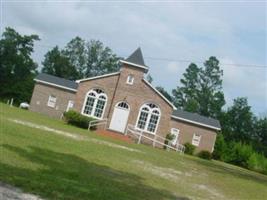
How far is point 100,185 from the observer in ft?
41.0

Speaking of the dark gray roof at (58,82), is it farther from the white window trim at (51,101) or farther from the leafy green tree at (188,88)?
the leafy green tree at (188,88)

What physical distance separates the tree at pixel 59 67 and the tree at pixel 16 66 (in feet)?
15.3

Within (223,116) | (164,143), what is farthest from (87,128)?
(223,116)

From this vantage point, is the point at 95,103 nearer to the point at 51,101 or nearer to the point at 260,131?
the point at 51,101

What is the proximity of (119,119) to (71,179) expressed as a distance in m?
32.3

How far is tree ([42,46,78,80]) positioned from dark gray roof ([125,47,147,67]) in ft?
133

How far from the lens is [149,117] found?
44.8 meters

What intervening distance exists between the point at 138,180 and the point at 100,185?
3.02 m

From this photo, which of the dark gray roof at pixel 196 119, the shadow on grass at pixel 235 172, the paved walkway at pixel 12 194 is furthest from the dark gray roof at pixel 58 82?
the paved walkway at pixel 12 194

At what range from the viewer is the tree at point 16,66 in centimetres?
6888

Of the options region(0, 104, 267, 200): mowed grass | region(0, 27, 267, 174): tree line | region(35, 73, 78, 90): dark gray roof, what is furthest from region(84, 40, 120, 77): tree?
region(0, 104, 267, 200): mowed grass

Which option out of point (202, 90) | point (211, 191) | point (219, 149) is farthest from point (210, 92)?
point (211, 191)

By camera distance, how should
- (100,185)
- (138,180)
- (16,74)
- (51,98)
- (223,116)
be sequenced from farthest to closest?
(223,116), (16,74), (51,98), (138,180), (100,185)

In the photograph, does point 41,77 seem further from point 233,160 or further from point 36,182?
point 36,182
